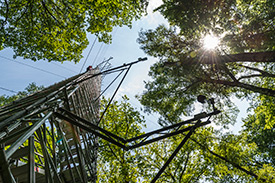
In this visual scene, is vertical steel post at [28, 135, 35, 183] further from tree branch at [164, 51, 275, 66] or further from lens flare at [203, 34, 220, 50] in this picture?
lens flare at [203, 34, 220, 50]

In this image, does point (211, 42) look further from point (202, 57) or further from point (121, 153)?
point (121, 153)

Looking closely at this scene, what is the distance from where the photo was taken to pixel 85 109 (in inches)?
229

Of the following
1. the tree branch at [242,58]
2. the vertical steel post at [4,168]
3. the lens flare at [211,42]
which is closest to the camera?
the vertical steel post at [4,168]

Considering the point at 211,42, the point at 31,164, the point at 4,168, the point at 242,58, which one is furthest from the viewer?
the point at 211,42

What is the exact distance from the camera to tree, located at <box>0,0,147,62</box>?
711cm

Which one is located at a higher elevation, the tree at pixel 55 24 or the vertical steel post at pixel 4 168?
the tree at pixel 55 24

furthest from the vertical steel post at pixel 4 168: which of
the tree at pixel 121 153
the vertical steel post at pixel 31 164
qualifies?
the tree at pixel 121 153

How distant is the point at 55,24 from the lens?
753cm

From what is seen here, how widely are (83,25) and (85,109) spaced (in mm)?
4785

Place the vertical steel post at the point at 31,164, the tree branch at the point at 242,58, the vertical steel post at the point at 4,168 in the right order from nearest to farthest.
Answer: the vertical steel post at the point at 4,168 < the vertical steel post at the point at 31,164 < the tree branch at the point at 242,58

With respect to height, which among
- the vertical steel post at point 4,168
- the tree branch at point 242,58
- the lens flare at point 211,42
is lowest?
the vertical steel post at point 4,168

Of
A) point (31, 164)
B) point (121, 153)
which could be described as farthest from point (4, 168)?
point (121, 153)

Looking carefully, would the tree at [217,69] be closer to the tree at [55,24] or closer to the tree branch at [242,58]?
the tree branch at [242,58]

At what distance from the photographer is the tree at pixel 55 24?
7105 millimetres
